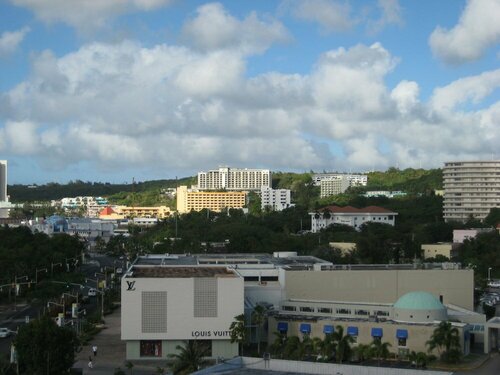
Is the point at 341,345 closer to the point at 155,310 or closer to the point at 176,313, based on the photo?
the point at 176,313

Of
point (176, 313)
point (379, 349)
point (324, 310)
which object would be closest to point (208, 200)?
point (324, 310)

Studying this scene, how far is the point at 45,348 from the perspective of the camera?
34.2 meters

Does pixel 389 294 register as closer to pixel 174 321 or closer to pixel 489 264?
pixel 174 321

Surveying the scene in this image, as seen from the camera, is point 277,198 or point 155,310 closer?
point 155,310

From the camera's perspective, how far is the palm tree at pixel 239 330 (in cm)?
3978

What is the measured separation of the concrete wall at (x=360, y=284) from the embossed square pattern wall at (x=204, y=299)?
8.48m

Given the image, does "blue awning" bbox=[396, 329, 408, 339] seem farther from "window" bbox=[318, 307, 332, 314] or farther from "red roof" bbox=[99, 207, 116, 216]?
"red roof" bbox=[99, 207, 116, 216]

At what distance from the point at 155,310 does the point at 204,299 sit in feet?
8.13

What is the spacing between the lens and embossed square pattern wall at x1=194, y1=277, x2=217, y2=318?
41375 mm

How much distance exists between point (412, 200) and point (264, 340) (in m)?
90.8

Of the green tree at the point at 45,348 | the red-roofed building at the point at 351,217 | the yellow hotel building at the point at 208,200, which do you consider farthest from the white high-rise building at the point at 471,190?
the green tree at the point at 45,348

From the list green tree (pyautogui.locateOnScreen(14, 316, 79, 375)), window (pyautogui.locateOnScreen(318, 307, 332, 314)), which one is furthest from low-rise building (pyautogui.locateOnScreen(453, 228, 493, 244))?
green tree (pyautogui.locateOnScreen(14, 316, 79, 375))

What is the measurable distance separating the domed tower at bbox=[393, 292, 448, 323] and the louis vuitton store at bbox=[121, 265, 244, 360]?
7956mm

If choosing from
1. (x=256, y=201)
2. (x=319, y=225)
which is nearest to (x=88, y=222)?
(x=256, y=201)
